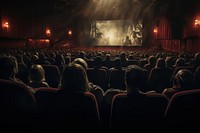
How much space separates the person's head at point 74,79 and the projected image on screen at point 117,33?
25.6m

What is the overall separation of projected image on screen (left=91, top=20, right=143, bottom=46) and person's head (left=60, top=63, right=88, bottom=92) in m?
25.6

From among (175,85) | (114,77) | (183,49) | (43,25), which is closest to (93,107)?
(175,85)

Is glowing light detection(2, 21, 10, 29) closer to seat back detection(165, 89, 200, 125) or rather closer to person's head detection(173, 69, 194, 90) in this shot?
person's head detection(173, 69, 194, 90)

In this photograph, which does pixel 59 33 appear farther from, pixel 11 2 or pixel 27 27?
pixel 11 2

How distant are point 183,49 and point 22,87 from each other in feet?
63.3

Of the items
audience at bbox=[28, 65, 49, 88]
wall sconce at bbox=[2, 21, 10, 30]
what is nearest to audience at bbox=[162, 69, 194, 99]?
audience at bbox=[28, 65, 49, 88]

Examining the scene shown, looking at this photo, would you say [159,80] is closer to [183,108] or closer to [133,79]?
[133,79]

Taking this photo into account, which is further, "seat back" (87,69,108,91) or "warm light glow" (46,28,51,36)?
"warm light glow" (46,28,51,36)

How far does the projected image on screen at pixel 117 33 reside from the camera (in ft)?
91.1

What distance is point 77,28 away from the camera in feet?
100

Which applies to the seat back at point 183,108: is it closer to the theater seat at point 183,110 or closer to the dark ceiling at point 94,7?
the theater seat at point 183,110

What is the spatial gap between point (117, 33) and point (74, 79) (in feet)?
88.0

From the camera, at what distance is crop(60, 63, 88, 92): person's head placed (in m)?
2.47

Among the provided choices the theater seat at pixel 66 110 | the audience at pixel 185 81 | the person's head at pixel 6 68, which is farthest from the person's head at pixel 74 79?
the audience at pixel 185 81
